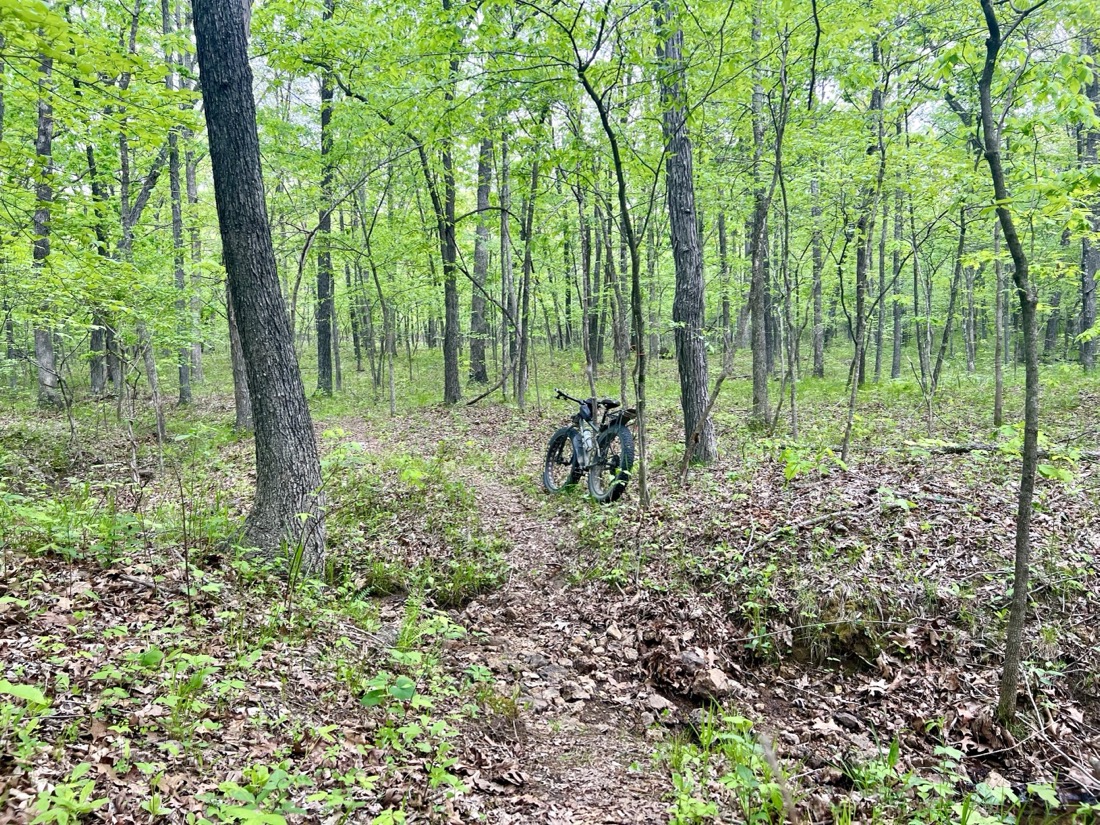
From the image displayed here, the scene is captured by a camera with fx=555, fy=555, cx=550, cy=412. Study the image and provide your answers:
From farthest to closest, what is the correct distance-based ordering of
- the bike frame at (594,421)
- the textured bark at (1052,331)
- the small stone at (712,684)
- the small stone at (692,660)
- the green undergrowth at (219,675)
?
the textured bark at (1052,331), the bike frame at (594,421), the small stone at (692,660), the small stone at (712,684), the green undergrowth at (219,675)

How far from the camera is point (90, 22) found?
11.9 metres

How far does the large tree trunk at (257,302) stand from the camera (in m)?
4.76

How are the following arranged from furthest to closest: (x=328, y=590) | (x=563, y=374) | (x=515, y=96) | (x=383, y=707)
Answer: (x=563, y=374), (x=515, y=96), (x=328, y=590), (x=383, y=707)

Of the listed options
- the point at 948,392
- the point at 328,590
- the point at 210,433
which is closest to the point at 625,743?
the point at 328,590

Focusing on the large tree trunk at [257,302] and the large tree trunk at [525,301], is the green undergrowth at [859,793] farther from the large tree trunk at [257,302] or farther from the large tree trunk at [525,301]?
the large tree trunk at [525,301]

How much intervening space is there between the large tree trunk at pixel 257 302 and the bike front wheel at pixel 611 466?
3.54m

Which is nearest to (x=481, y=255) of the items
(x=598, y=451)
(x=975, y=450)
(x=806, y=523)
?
(x=598, y=451)

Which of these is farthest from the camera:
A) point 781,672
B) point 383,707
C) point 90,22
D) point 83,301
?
point 90,22

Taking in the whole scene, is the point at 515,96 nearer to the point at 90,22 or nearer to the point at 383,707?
the point at 383,707

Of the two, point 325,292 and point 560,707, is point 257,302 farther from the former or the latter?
point 325,292

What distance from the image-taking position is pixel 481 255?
1773 centimetres

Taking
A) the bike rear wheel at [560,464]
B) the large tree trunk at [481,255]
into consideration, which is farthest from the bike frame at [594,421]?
the large tree trunk at [481,255]

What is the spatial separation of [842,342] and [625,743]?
39.3 meters

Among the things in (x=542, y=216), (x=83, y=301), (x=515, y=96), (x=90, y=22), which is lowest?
(x=83, y=301)
